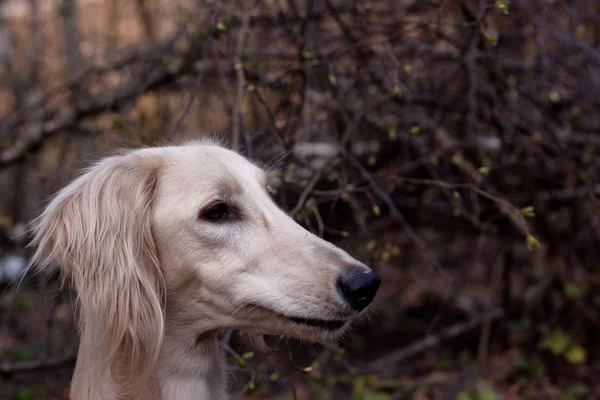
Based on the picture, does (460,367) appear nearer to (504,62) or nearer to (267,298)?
(504,62)

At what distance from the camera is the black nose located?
2254mm

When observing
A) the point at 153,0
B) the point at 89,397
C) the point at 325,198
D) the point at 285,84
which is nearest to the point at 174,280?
the point at 89,397

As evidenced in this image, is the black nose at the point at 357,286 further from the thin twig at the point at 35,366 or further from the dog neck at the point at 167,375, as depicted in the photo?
the thin twig at the point at 35,366

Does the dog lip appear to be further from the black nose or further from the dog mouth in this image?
the black nose

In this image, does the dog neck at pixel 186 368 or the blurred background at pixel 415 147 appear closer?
the dog neck at pixel 186 368

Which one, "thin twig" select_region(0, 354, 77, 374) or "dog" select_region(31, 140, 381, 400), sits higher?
"dog" select_region(31, 140, 381, 400)

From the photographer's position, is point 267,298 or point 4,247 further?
point 4,247

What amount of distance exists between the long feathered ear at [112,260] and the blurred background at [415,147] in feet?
4.01

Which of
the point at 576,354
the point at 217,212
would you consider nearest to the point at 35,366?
the point at 217,212

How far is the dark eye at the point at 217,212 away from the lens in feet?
8.29

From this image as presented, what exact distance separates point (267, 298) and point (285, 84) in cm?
244

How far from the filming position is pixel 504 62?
180 inches

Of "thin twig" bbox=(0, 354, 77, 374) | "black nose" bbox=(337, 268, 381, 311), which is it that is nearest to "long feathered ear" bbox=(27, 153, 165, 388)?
"black nose" bbox=(337, 268, 381, 311)

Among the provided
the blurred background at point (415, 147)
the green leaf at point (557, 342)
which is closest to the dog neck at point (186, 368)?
the blurred background at point (415, 147)
